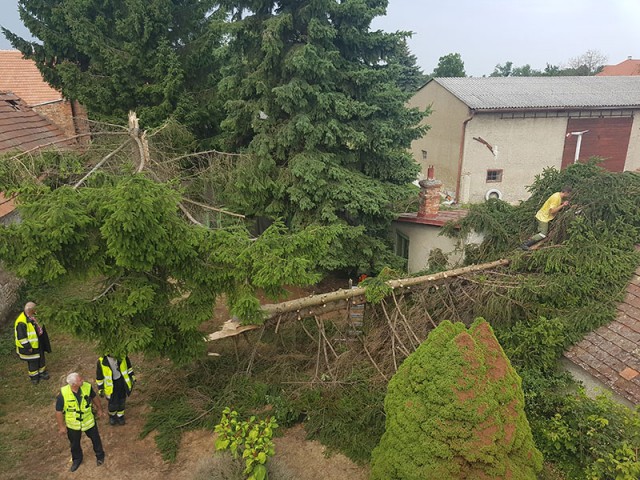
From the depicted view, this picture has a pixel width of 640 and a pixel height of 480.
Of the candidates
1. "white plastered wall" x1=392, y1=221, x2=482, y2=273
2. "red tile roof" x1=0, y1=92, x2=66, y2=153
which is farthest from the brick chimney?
"red tile roof" x1=0, y1=92, x2=66, y2=153

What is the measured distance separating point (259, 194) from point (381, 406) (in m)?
5.81

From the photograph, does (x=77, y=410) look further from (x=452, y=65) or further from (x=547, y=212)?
→ (x=452, y=65)

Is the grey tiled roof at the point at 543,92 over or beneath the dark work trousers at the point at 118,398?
over

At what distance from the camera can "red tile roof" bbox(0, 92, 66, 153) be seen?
38.4ft

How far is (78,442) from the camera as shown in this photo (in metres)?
5.77

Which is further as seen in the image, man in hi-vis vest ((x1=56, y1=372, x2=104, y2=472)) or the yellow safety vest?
the yellow safety vest

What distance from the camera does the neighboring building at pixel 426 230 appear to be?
34.8ft

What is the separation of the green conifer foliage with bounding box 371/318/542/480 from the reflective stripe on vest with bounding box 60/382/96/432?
12.2ft

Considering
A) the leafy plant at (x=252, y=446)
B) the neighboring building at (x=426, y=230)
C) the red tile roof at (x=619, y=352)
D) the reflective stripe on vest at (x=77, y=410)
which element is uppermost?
the neighboring building at (x=426, y=230)

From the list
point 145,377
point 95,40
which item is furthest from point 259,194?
point 95,40

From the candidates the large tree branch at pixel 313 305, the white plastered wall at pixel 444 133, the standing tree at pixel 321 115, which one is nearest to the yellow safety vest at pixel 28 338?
the large tree branch at pixel 313 305

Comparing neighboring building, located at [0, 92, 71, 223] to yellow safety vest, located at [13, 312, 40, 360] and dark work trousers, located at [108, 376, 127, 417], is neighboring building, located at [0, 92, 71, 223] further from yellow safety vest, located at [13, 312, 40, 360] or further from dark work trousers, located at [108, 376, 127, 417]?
dark work trousers, located at [108, 376, 127, 417]

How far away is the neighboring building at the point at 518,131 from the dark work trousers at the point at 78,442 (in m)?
17.6

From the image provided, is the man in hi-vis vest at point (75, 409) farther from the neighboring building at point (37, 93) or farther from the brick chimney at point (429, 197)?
the neighboring building at point (37, 93)
